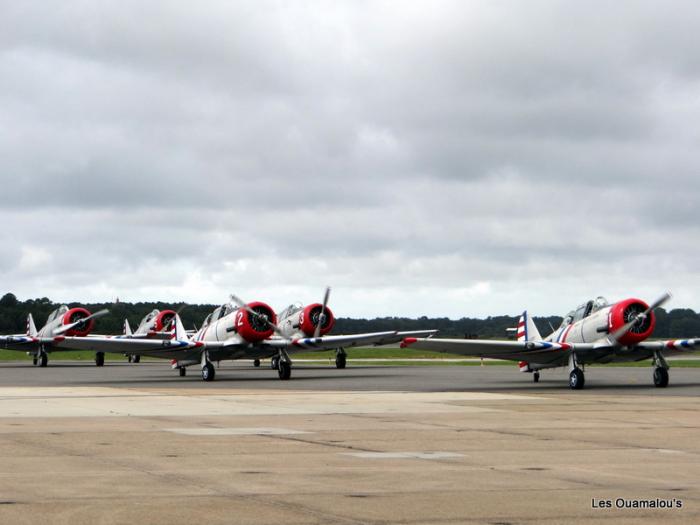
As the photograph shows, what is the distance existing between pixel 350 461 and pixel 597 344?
2142 cm

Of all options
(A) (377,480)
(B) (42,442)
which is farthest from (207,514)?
(B) (42,442)

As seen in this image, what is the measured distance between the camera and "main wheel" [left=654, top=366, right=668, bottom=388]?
3177 cm

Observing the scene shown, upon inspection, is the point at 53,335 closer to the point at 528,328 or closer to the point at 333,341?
the point at 333,341

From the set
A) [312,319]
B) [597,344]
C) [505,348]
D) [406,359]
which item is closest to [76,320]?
[406,359]

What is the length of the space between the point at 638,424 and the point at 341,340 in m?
26.9

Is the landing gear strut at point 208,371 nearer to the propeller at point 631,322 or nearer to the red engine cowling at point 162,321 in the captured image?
the propeller at point 631,322

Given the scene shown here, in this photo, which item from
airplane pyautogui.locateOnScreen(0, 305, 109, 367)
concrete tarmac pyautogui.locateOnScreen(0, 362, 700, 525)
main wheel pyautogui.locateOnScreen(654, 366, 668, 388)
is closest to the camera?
concrete tarmac pyautogui.locateOnScreen(0, 362, 700, 525)

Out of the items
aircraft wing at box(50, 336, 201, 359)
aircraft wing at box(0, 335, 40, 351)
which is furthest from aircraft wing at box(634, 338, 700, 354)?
Answer: aircraft wing at box(0, 335, 40, 351)

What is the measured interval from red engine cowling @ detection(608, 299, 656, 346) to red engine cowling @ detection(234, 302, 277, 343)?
14342 mm

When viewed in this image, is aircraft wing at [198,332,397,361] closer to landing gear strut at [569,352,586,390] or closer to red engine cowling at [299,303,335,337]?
red engine cowling at [299,303,335,337]

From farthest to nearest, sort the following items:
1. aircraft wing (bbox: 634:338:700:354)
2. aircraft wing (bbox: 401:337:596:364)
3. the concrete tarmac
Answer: aircraft wing (bbox: 634:338:700:354) < aircraft wing (bbox: 401:337:596:364) < the concrete tarmac

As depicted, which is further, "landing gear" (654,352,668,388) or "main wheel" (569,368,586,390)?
"landing gear" (654,352,668,388)

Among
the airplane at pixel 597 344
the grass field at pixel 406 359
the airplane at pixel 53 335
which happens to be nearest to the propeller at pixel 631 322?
the airplane at pixel 597 344

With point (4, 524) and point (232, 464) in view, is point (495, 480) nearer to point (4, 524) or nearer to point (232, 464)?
point (232, 464)
